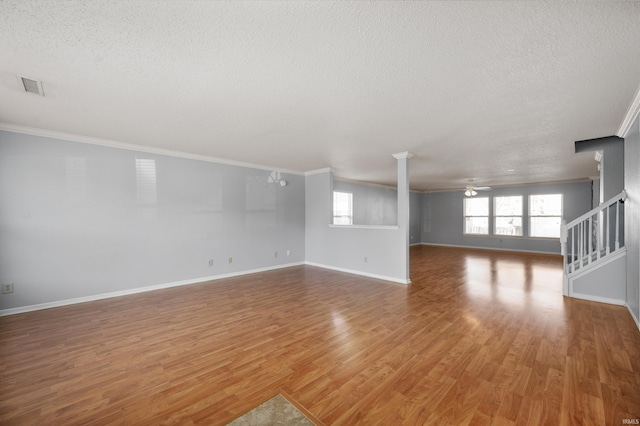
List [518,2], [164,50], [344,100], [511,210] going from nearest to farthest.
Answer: [518,2]
[164,50]
[344,100]
[511,210]

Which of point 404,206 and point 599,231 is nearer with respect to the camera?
point 599,231

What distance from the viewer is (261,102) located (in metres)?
2.64

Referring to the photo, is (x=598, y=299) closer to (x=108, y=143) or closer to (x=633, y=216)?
(x=633, y=216)

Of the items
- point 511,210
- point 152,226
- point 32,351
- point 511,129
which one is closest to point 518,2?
point 511,129

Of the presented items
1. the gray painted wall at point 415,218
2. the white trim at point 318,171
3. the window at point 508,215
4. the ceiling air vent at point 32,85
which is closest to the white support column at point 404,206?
the white trim at point 318,171

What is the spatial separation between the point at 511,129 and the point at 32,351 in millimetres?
5886

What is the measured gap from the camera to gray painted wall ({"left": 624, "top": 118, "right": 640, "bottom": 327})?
→ 279 cm

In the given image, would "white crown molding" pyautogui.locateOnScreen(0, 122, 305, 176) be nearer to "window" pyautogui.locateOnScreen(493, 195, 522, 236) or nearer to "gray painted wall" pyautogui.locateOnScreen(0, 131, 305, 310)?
"gray painted wall" pyautogui.locateOnScreen(0, 131, 305, 310)

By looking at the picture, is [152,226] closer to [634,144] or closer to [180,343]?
[180,343]

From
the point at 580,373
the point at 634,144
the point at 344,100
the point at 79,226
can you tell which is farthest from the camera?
the point at 79,226

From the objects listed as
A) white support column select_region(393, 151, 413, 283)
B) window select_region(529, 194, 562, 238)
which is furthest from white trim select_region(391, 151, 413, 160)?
window select_region(529, 194, 562, 238)

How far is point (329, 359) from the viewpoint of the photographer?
2225 mm

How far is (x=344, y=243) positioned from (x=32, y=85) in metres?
5.09

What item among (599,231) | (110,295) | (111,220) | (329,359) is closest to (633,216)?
(599,231)
